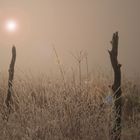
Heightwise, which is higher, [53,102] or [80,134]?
[53,102]

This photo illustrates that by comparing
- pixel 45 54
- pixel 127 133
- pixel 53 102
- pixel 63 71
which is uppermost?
pixel 45 54

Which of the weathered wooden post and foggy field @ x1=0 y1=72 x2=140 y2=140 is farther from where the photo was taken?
the weathered wooden post

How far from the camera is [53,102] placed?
822 cm

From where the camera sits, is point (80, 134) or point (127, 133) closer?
point (80, 134)

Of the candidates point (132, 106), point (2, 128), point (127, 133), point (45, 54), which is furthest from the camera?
point (45, 54)

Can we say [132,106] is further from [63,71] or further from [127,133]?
[63,71]

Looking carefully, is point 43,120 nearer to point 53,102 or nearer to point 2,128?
point 53,102

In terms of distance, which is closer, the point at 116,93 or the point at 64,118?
the point at 64,118

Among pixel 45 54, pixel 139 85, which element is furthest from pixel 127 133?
pixel 45 54

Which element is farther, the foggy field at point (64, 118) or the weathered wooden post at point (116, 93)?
the weathered wooden post at point (116, 93)

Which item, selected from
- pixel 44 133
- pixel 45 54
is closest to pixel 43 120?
pixel 44 133

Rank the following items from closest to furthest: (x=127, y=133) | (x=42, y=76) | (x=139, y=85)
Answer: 1. (x=42, y=76)
2. (x=127, y=133)
3. (x=139, y=85)

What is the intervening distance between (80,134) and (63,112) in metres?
0.50

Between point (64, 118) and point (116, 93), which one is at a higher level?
point (116, 93)
